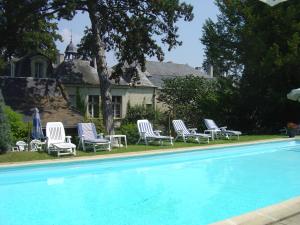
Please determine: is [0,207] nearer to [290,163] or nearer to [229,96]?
[290,163]

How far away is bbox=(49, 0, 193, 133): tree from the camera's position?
1848 centimetres

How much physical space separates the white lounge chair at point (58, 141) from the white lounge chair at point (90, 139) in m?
0.60

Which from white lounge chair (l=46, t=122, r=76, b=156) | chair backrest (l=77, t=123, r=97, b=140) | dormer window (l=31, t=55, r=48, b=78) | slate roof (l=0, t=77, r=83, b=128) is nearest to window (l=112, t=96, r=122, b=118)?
dormer window (l=31, t=55, r=48, b=78)

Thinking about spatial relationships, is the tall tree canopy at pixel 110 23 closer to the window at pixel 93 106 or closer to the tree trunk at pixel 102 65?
the tree trunk at pixel 102 65

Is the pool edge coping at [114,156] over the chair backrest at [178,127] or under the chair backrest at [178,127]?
under

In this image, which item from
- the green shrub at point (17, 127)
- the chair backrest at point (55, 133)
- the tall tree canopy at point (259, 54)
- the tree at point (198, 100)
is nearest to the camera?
the chair backrest at point (55, 133)

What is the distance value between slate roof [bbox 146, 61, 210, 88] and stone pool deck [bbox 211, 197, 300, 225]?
36101 mm

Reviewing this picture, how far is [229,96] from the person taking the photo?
95.0ft

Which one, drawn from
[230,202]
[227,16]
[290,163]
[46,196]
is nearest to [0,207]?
[46,196]

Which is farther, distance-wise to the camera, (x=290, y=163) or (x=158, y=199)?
(x=290, y=163)

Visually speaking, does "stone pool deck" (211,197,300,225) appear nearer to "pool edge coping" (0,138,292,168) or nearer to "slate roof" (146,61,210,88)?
"pool edge coping" (0,138,292,168)

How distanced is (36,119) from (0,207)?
7.13 m

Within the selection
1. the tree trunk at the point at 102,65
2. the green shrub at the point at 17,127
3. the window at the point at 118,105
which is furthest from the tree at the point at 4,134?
the window at the point at 118,105

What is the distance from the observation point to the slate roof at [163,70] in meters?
44.3
